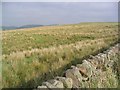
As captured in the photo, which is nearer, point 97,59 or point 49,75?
point 49,75

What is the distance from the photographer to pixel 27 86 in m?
6.57

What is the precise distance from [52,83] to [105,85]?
136cm

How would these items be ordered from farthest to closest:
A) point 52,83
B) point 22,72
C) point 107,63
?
1. point 107,63
2. point 22,72
3. point 52,83

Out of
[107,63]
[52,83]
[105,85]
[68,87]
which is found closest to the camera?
[52,83]

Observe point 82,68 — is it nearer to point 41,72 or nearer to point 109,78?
point 109,78

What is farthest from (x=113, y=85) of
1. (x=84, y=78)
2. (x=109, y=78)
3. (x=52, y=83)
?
(x=52, y=83)

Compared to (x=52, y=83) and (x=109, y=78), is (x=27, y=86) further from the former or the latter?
(x=109, y=78)

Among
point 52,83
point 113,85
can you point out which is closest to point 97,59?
point 113,85

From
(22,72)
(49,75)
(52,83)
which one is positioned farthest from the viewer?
(22,72)

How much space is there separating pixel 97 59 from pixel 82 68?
1.71m

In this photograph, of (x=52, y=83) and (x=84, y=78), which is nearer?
(x=52, y=83)

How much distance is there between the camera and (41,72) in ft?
26.3

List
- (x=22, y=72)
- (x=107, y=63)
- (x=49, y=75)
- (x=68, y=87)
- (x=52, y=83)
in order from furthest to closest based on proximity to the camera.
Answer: (x=107, y=63) < (x=22, y=72) < (x=49, y=75) < (x=68, y=87) < (x=52, y=83)

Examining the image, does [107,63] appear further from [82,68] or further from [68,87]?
[68,87]
